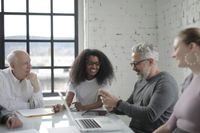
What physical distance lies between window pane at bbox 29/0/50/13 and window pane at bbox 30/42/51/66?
0.41m

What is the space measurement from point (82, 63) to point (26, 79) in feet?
1.74

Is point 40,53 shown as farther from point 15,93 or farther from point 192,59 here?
point 192,59

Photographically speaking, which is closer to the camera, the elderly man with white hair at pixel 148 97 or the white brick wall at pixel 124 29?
the elderly man with white hair at pixel 148 97

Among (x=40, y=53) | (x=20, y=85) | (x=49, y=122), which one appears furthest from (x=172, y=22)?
(x=49, y=122)

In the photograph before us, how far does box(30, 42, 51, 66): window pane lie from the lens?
340 cm

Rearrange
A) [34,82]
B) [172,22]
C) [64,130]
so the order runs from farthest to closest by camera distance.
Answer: [172,22] → [34,82] → [64,130]

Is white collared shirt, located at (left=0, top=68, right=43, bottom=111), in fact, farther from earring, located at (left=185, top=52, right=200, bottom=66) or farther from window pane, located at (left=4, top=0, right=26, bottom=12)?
earring, located at (left=185, top=52, right=200, bottom=66)

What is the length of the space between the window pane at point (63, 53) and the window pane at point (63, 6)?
0.41m

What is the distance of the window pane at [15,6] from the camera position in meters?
3.29

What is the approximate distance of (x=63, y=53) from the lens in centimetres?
348

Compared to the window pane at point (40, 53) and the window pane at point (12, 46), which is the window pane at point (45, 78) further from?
the window pane at point (12, 46)

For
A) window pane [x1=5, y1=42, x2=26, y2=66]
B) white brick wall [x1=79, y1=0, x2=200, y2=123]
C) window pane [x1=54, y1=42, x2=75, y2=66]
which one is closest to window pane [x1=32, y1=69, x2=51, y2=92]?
window pane [x1=54, y1=42, x2=75, y2=66]

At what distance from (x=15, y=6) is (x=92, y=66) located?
1.46 metres

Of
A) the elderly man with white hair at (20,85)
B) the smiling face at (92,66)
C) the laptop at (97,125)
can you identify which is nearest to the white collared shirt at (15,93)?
the elderly man with white hair at (20,85)
